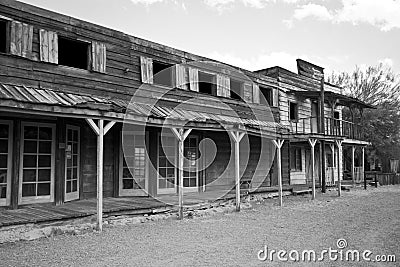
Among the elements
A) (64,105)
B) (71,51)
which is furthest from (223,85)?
(64,105)

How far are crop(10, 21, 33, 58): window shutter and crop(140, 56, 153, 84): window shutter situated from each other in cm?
317

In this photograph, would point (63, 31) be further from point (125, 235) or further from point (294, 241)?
point (294, 241)

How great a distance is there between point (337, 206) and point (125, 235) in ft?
23.7

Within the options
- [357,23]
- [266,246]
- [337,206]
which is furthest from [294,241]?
[357,23]

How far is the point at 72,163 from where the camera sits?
344 inches

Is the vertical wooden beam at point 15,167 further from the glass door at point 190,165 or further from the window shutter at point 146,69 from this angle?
the glass door at point 190,165

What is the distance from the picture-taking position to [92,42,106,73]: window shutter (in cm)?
910

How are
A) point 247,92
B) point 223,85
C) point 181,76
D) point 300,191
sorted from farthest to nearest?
point 300,191 → point 247,92 → point 223,85 → point 181,76

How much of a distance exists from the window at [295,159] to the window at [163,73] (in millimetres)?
8567

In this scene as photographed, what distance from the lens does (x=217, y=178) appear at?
12.9 m

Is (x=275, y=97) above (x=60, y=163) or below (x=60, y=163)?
above

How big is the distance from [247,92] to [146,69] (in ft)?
17.6

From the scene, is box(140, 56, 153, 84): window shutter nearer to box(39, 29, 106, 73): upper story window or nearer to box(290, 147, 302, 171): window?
box(39, 29, 106, 73): upper story window

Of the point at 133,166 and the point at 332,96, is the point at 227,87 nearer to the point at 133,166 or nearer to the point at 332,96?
the point at 133,166
